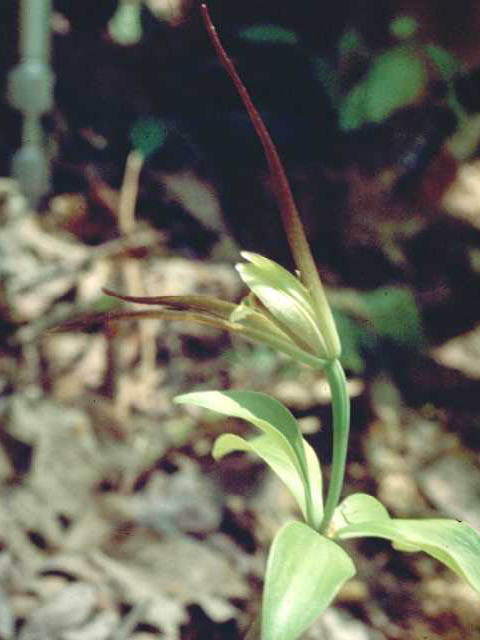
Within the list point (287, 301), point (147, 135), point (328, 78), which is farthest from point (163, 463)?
point (328, 78)

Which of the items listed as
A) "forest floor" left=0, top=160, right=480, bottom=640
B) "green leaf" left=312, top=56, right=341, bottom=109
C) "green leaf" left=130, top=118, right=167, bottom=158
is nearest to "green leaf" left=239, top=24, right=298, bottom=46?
"green leaf" left=312, top=56, right=341, bottom=109

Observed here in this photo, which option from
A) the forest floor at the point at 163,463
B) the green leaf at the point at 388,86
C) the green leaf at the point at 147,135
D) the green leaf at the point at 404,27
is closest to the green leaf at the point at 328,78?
the green leaf at the point at 388,86

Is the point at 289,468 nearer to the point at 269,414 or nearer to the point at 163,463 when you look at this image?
the point at 269,414

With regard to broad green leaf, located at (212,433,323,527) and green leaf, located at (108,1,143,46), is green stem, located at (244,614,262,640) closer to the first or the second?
broad green leaf, located at (212,433,323,527)

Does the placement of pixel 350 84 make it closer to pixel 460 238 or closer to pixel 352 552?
pixel 460 238

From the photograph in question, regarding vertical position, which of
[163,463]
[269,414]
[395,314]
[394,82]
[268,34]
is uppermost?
[268,34]

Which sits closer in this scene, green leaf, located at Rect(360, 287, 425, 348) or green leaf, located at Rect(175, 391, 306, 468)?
green leaf, located at Rect(175, 391, 306, 468)
